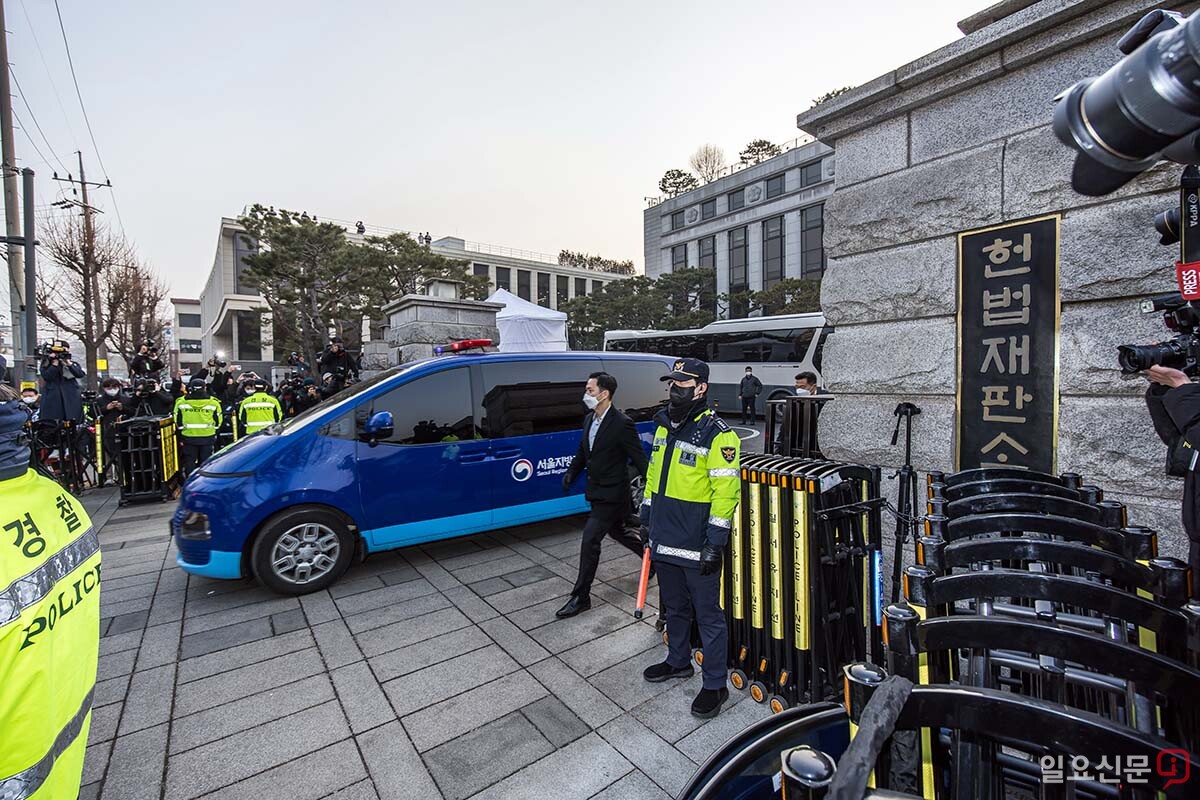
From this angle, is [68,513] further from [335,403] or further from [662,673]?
[335,403]

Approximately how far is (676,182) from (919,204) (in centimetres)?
5477

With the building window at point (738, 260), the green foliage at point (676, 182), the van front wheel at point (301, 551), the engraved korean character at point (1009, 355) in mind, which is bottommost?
the van front wheel at point (301, 551)

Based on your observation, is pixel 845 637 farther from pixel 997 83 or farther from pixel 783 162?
pixel 783 162

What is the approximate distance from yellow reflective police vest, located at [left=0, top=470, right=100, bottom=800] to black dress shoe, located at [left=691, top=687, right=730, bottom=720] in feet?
8.00

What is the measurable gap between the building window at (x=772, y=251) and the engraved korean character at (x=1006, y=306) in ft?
139

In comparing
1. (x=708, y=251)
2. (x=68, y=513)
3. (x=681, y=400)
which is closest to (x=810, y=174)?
(x=708, y=251)

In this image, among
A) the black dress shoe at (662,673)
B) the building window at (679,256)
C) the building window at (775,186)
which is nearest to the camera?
the black dress shoe at (662,673)

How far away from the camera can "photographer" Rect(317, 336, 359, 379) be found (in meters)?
10.7

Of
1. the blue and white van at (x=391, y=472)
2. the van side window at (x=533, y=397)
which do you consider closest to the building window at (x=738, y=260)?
the van side window at (x=533, y=397)

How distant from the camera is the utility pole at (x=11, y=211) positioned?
10.6m

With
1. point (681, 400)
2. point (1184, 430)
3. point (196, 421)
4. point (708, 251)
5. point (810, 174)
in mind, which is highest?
point (810, 174)

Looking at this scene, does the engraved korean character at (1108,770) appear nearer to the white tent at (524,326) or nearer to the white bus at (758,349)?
the white tent at (524,326)

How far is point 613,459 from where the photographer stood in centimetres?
417

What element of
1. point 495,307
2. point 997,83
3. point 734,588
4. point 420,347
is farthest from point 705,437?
point 495,307
